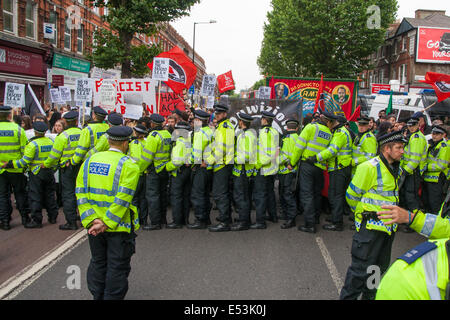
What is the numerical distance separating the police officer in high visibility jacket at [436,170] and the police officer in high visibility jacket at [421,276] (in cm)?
636

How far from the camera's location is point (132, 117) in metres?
9.90

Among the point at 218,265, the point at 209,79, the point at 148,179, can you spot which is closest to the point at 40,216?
the point at 148,179

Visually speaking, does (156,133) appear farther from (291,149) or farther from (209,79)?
(209,79)

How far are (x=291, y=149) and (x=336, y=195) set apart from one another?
1.19m

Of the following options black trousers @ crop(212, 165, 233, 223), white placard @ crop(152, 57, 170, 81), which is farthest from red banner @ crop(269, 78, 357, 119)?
black trousers @ crop(212, 165, 233, 223)

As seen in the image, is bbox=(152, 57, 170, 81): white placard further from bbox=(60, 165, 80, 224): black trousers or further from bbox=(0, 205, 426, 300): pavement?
bbox=(0, 205, 426, 300): pavement

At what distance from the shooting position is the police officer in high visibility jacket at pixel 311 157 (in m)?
7.20

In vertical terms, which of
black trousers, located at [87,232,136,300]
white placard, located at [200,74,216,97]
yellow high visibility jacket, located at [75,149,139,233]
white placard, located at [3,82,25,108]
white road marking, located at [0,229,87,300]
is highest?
white placard, located at [200,74,216,97]

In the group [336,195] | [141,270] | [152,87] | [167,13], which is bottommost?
[141,270]

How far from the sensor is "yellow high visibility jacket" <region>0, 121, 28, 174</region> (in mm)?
7047

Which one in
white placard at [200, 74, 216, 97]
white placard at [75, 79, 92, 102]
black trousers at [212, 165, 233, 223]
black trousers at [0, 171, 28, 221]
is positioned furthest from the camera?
white placard at [200, 74, 216, 97]

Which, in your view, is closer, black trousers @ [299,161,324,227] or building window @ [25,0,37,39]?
black trousers @ [299,161,324,227]

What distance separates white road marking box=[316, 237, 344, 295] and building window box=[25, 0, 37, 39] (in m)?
21.4

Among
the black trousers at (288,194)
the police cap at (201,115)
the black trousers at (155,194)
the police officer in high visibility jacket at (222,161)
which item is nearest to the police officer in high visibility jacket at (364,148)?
the black trousers at (288,194)
